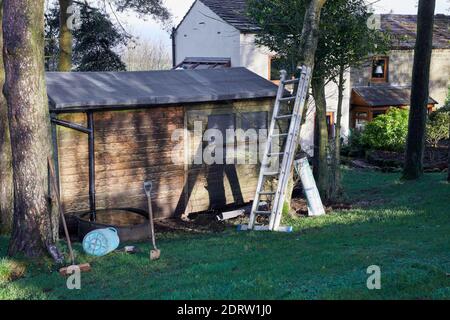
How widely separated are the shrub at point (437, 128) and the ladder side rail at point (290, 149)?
17618mm

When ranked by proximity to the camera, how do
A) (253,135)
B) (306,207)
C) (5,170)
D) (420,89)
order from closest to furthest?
(5,170)
(306,207)
(253,135)
(420,89)

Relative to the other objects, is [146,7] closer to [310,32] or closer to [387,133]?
[387,133]

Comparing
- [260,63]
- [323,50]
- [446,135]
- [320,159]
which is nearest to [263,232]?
[320,159]

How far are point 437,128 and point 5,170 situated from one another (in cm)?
2251

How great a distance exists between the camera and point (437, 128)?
2919 centimetres

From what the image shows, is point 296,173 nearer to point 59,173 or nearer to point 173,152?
point 173,152

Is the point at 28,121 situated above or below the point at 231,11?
below

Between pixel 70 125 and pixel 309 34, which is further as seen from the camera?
pixel 309 34

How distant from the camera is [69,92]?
1252cm

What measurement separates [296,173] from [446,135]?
61.6 feet

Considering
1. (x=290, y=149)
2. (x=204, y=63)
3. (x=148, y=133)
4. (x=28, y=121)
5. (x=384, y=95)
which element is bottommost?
(x=290, y=149)

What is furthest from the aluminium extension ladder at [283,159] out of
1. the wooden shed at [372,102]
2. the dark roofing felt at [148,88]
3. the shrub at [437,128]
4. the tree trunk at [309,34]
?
the wooden shed at [372,102]

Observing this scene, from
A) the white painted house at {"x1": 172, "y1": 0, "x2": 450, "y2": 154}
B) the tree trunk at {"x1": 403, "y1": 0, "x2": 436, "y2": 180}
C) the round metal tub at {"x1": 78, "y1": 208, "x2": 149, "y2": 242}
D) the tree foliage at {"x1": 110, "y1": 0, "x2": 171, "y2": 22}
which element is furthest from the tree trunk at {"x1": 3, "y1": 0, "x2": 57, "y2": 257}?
the tree foliage at {"x1": 110, "y1": 0, "x2": 171, "y2": 22}

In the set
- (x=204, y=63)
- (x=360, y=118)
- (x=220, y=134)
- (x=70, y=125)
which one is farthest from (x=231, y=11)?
(x=70, y=125)
